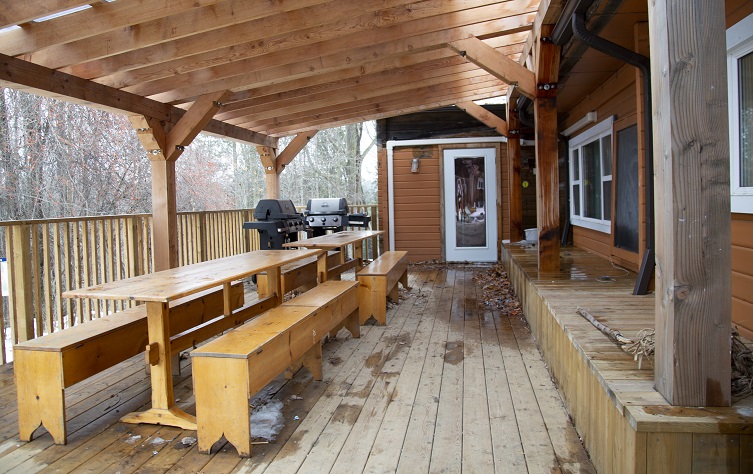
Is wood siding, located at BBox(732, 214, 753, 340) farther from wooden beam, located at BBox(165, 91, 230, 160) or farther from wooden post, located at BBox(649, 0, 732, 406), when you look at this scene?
wooden beam, located at BBox(165, 91, 230, 160)

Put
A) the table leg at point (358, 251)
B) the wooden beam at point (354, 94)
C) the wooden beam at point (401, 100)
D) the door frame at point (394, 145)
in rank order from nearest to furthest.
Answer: the table leg at point (358, 251), the wooden beam at point (354, 94), the wooden beam at point (401, 100), the door frame at point (394, 145)

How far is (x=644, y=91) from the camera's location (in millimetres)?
3955

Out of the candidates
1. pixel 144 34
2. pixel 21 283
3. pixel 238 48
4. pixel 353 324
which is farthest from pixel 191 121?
pixel 353 324

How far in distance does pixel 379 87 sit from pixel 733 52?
15.0ft

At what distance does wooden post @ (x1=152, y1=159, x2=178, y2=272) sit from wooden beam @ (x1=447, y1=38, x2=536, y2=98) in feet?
10.2

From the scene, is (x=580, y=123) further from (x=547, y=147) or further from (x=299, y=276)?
(x=299, y=276)

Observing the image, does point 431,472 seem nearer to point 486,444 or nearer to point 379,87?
point 486,444

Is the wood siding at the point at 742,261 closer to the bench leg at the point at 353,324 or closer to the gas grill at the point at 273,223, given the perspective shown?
the bench leg at the point at 353,324

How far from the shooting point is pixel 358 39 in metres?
5.08

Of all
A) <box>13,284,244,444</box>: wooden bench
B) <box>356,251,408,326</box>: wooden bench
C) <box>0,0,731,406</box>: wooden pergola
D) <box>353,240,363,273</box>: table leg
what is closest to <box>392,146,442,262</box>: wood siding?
<box>0,0,731,406</box>: wooden pergola

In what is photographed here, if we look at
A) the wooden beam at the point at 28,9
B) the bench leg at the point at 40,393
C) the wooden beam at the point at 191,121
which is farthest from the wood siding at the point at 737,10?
the wooden beam at the point at 191,121

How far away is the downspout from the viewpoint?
388 cm

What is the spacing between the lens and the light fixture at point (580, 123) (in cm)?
672

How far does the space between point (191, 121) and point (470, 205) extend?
5.69 metres
